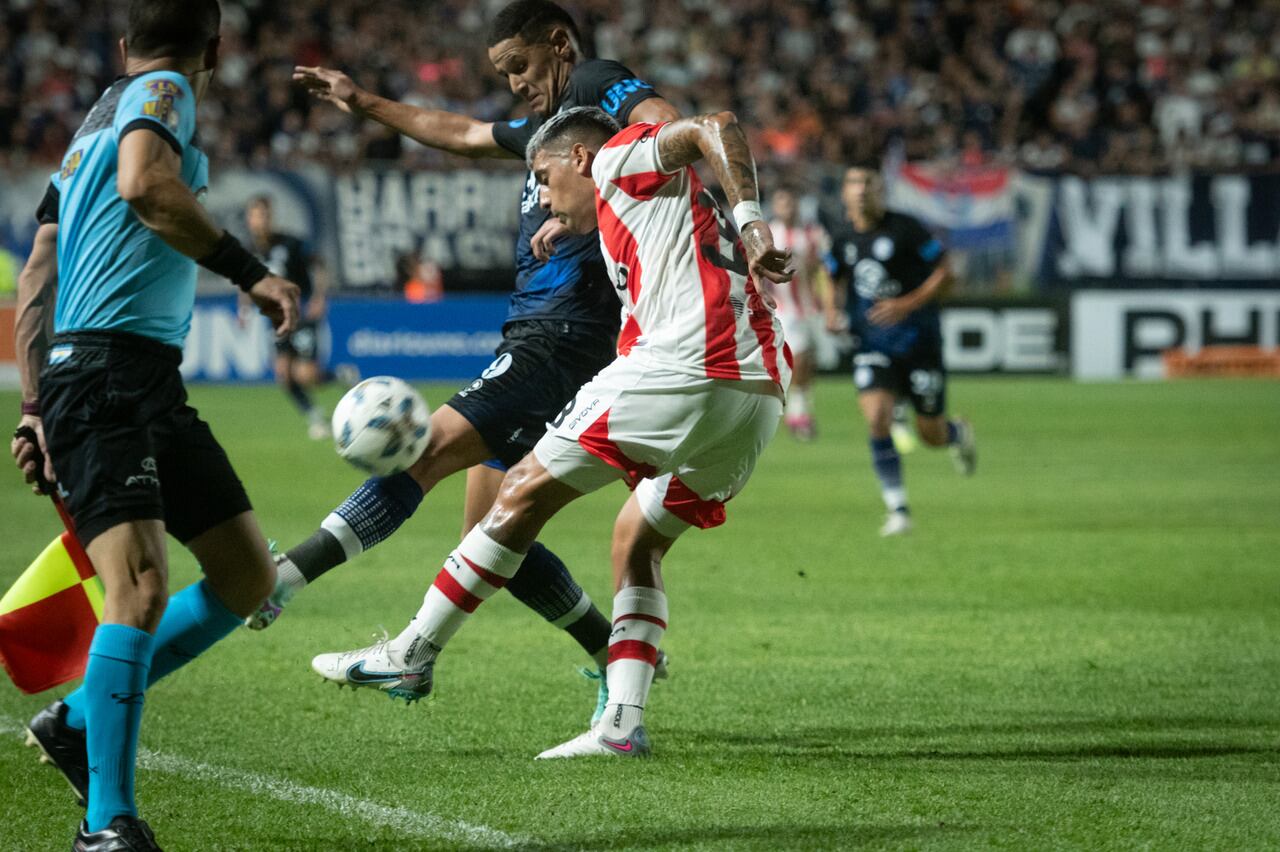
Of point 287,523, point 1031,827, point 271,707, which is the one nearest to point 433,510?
point 287,523

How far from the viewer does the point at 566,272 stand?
19.9ft

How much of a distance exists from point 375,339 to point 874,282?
42.0 feet

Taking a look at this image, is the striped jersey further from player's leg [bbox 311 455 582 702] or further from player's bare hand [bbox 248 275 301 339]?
player's bare hand [bbox 248 275 301 339]

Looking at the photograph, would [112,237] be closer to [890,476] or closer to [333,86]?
[333,86]

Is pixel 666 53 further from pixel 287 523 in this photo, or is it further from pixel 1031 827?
pixel 1031 827

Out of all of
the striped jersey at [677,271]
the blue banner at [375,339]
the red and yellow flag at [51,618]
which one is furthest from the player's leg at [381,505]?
the blue banner at [375,339]

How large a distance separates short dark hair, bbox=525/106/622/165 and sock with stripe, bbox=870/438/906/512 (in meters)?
6.46

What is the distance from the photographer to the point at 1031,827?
14.8 ft

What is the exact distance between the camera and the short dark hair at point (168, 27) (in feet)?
13.8

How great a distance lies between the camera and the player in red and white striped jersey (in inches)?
198

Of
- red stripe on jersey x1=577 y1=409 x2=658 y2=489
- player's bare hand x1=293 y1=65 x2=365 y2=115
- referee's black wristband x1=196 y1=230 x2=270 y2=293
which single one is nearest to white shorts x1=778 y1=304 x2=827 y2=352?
player's bare hand x1=293 y1=65 x2=365 y2=115

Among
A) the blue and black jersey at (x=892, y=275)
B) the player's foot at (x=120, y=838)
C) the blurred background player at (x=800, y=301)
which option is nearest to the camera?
the player's foot at (x=120, y=838)

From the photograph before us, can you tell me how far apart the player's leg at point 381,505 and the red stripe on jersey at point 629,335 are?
0.80 metres

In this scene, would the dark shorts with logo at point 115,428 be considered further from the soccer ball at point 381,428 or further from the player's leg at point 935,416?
the player's leg at point 935,416
